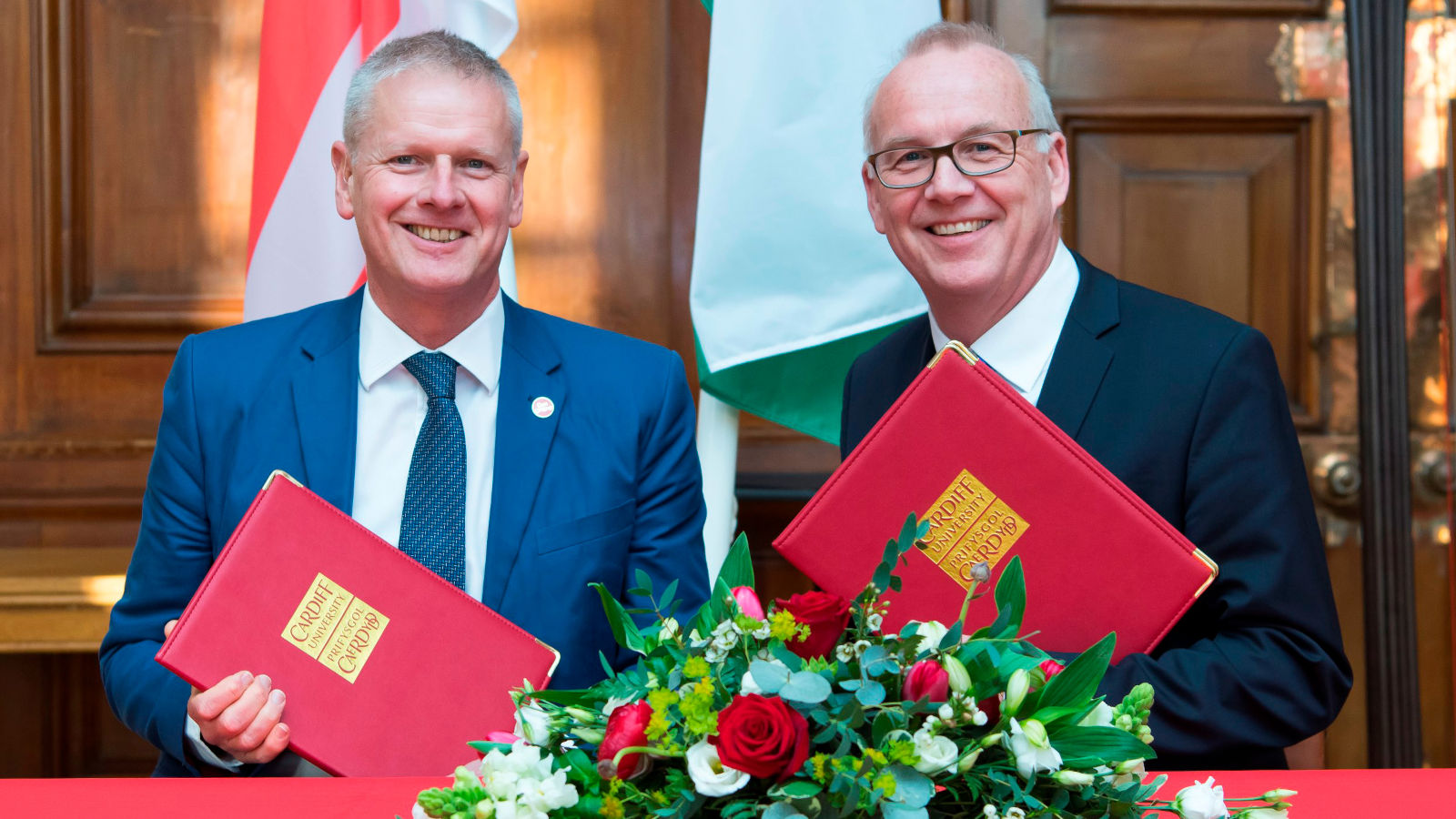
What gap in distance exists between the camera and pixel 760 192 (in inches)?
82.8

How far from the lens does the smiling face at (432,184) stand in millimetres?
1607

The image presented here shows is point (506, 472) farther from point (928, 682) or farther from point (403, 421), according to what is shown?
point (928, 682)

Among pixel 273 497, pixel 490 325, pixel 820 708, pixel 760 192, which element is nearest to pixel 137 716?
pixel 273 497

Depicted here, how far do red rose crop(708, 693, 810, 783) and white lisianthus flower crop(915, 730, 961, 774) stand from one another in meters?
0.06

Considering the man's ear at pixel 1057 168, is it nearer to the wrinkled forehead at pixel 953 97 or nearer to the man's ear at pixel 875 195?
the wrinkled forehead at pixel 953 97

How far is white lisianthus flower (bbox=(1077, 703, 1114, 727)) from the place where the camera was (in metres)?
0.74

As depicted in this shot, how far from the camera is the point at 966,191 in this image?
1.60 m

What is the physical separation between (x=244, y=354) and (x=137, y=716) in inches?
20.0

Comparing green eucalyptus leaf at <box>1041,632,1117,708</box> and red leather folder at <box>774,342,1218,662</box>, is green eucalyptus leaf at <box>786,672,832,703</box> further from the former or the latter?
red leather folder at <box>774,342,1218,662</box>

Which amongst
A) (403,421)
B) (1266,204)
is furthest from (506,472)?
(1266,204)

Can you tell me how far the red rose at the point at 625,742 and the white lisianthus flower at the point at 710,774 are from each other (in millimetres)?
39

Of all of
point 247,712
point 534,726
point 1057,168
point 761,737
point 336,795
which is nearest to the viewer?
point 761,737

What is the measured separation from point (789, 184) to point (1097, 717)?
1.49 meters

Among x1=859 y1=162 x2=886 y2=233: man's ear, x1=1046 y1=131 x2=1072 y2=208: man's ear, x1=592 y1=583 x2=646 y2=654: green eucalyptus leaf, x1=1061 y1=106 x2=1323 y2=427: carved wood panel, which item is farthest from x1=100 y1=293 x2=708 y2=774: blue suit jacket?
x1=1061 y1=106 x2=1323 y2=427: carved wood panel
